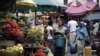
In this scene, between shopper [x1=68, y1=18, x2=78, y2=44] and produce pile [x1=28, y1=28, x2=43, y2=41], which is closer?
produce pile [x1=28, y1=28, x2=43, y2=41]

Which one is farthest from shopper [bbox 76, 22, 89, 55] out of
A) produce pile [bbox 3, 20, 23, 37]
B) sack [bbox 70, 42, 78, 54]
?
produce pile [bbox 3, 20, 23, 37]

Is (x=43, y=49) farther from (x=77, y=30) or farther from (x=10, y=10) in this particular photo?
(x=77, y=30)

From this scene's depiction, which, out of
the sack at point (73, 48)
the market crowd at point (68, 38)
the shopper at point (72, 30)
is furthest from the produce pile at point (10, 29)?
the shopper at point (72, 30)

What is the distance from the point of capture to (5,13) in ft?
38.9

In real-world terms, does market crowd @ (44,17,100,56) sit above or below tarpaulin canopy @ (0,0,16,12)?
below

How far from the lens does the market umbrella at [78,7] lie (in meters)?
37.2

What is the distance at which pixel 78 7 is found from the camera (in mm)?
38000

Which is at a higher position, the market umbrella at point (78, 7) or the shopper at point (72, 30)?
the shopper at point (72, 30)

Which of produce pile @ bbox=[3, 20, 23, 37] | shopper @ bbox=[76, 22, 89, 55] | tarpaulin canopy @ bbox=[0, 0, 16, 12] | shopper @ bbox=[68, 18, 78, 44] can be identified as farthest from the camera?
shopper @ bbox=[68, 18, 78, 44]

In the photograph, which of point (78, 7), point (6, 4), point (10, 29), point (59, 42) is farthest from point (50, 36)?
point (78, 7)

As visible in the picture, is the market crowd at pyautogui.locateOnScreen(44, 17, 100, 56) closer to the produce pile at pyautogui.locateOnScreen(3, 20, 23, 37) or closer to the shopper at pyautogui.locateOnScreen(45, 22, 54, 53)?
the shopper at pyautogui.locateOnScreen(45, 22, 54, 53)

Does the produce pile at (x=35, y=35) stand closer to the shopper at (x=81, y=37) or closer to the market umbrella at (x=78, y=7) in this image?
the shopper at (x=81, y=37)

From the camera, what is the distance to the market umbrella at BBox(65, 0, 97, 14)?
37.2 metres

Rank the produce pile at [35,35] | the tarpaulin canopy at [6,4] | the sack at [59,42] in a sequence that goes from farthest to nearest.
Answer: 1. the sack at [59,42]
2. the produce pile at [35,35]
3. the tarpaulin canopy at [6,4]
